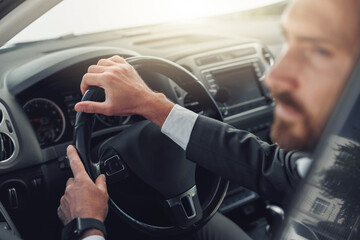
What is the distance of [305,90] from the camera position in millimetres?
539

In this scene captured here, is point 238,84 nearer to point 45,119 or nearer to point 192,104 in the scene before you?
point 192,104

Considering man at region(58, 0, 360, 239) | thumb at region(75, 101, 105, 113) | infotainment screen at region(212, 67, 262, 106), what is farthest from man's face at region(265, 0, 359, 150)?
infotainment screen at region(212, 67, 262, 106)

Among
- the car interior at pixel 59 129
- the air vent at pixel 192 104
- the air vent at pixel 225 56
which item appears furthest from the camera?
the air vent at pixel 225 56

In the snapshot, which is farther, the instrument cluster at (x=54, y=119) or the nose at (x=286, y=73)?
the instrument cluster at (x=54, y=119)

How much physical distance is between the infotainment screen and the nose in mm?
1473

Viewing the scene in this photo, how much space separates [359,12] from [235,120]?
1.66 m

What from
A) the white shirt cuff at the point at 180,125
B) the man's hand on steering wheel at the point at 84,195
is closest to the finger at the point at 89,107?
the man's hand on steering wheel at the point at 84,195

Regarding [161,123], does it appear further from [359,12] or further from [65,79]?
[359,12]

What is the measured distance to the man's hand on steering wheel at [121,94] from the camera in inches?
42.9

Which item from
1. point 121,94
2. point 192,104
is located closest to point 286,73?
point 121,94

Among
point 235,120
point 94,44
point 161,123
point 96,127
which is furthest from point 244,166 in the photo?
point 94,44

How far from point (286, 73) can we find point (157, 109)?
0.67m

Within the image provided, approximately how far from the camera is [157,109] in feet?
3.95

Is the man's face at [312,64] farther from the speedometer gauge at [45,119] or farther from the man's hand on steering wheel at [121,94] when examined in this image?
the speedometer gauge at [45,119]
